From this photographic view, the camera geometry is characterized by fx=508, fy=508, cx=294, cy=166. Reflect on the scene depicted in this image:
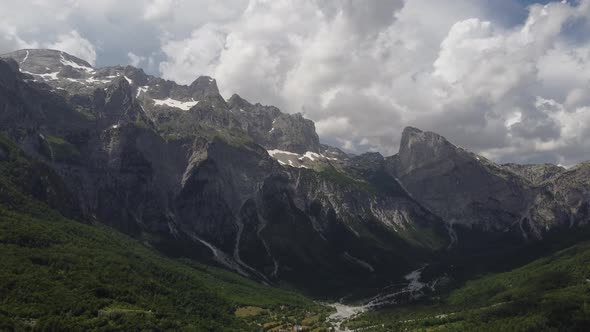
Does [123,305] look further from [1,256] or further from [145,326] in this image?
[1,256]

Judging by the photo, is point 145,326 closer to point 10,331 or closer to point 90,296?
point 90,296

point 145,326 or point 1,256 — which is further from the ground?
point 1,256

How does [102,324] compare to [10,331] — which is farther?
[102,324]

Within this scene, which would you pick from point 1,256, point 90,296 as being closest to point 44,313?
point 90,296

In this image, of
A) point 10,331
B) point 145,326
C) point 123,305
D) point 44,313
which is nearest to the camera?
point 10,331

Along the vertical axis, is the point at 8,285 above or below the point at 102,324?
above

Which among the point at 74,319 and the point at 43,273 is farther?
the point at 43,273

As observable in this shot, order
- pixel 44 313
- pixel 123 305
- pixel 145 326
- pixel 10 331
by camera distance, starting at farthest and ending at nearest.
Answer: pixel 123 305
pixel 145 326
pixel 44 313
pixel 10 331

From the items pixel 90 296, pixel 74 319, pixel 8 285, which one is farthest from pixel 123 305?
pixel 8 285

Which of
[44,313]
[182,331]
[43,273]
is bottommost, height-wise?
[182,331]
